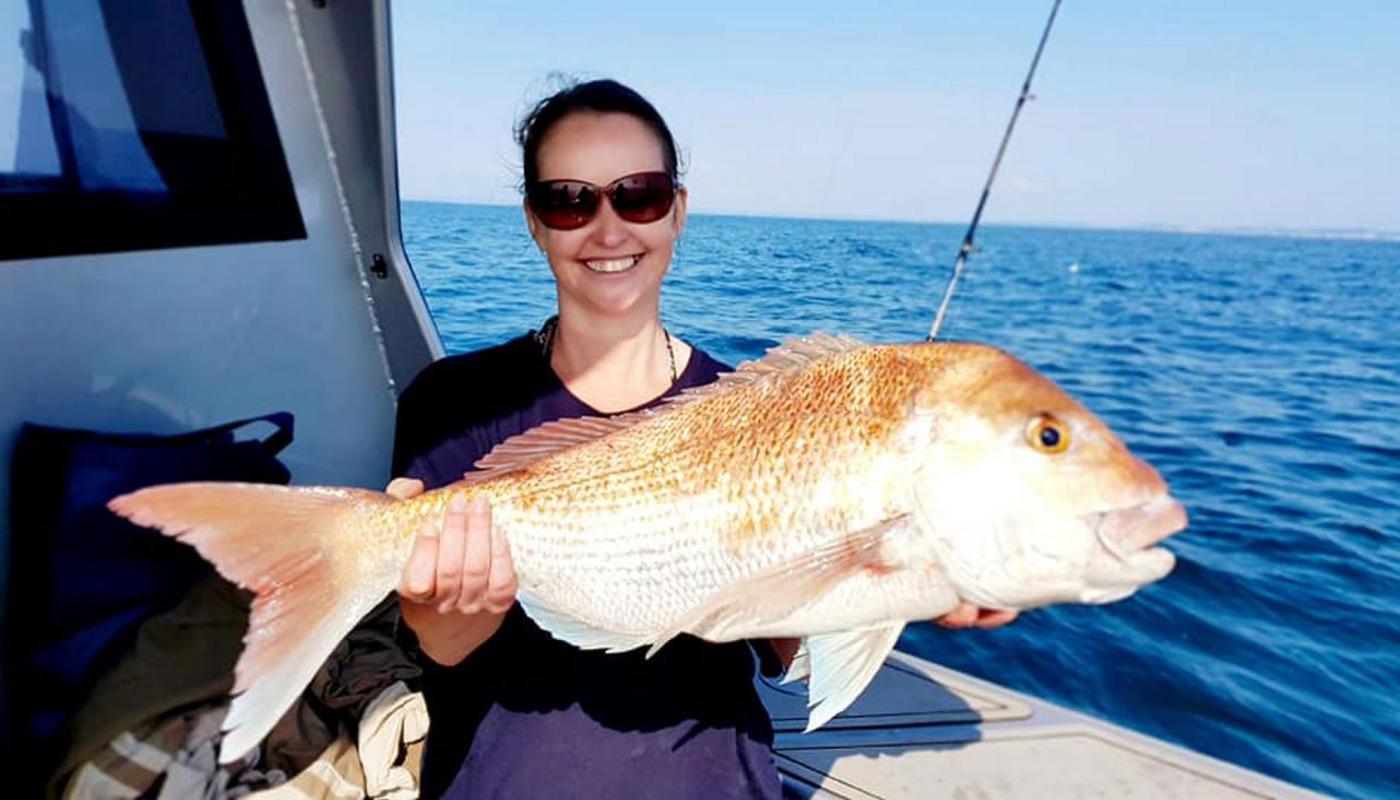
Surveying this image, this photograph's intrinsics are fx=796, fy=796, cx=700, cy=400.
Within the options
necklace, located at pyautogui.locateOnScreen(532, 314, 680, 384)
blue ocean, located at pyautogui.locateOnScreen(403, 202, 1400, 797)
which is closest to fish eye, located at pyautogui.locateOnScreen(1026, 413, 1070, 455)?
necklace, located at pyautogui.locateOnScreen(532, 314, 680, 384)

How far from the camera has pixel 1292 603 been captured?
229 inches

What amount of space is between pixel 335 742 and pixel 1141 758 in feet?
8.36

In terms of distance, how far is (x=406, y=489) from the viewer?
65.7 inches

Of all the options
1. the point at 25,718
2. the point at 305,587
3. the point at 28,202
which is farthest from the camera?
the point at 28,202

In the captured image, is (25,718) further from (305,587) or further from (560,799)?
(560,799)

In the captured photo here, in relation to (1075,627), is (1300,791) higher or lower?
higher

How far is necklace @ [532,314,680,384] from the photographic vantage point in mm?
2025

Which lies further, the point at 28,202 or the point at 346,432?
the point at 346,432

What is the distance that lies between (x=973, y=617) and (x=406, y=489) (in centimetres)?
117

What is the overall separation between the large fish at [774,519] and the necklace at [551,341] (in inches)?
13.4

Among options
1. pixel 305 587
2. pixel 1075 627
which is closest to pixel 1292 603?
pixel 1075 627

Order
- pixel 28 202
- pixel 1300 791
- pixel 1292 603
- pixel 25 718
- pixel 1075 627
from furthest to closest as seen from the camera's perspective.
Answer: pixel 1292 603
pixel 1075 627
pixel 1300 791
pixel 28 202
pixel 25 718

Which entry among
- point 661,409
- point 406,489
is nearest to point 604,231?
point 661,409

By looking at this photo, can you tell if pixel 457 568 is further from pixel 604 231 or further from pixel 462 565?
pixel 604 231
